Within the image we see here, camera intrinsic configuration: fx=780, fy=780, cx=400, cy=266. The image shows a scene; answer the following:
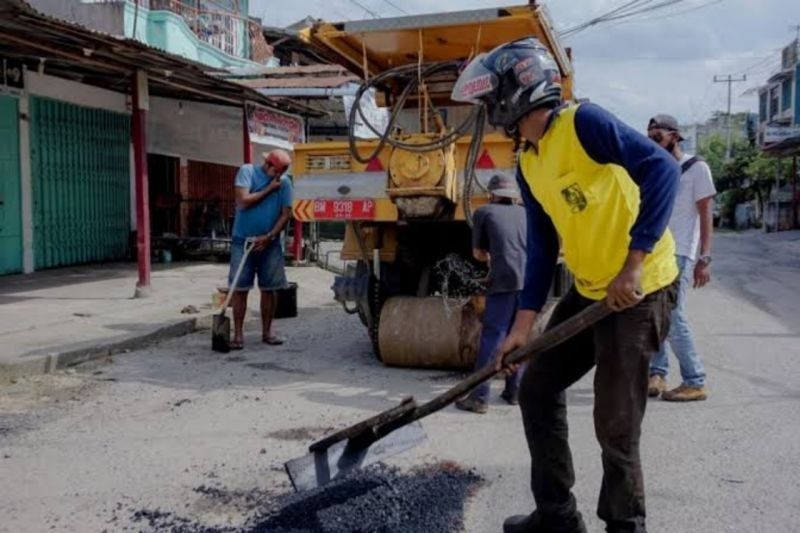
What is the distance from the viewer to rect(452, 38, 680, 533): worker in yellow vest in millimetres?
2635

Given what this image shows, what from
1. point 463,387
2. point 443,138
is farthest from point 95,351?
point 463,387

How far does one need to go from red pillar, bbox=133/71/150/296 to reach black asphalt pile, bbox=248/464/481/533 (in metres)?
6.71

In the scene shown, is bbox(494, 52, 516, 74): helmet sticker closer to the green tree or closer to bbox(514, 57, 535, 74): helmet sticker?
bbox(514, 57, 535, 74): helmet sticker

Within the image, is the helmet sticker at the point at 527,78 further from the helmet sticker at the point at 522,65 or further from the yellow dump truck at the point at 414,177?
the yellow dump truck at the point at 414,177

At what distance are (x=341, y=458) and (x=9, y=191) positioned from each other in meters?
9.46

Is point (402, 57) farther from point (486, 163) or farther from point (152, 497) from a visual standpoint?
point (152, 497)

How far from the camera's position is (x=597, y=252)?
283 cm

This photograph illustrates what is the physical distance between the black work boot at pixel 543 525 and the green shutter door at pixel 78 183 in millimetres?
10270

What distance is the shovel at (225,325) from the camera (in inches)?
278

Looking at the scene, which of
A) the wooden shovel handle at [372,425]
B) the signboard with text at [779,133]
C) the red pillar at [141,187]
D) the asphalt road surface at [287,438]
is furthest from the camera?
the signboard with text at [779,133]

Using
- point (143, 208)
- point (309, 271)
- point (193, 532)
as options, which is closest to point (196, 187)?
point (309, 271)

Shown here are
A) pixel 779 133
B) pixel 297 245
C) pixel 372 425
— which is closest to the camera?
pixel 372 425

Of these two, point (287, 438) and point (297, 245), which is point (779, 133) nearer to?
point (297, 245)

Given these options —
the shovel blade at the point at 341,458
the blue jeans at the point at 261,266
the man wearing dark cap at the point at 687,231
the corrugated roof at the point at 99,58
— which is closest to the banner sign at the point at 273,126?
the corrugated roof at the point at 99,58
